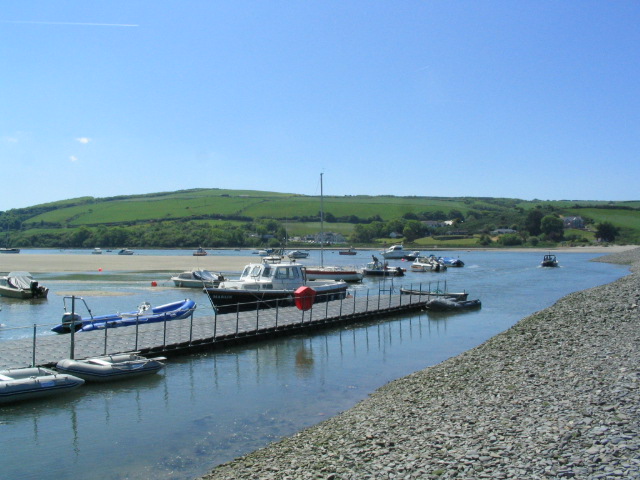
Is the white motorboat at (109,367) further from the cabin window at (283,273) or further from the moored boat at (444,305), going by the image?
the moored boat at (444,305)

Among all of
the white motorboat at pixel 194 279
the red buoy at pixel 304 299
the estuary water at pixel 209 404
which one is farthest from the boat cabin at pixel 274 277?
the white motorboat at pixel 194 279

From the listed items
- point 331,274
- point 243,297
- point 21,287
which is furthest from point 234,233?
point 243,297

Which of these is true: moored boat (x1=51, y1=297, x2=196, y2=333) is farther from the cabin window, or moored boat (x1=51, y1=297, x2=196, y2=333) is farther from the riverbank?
the riverbank

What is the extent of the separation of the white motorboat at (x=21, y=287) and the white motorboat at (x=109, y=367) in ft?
99.3

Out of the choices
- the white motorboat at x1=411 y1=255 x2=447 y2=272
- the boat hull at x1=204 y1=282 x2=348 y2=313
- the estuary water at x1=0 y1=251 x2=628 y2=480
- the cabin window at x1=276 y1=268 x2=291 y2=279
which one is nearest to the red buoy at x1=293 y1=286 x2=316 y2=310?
the estuary water at x1=0 y1=251 x2=628 y2=480

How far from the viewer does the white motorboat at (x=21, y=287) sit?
45344 millimetres

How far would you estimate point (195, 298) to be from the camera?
1866 inches

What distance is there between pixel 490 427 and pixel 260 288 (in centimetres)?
2375

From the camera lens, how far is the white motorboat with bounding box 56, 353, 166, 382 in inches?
706

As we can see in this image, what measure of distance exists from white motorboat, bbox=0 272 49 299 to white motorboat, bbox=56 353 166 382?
1191 inches

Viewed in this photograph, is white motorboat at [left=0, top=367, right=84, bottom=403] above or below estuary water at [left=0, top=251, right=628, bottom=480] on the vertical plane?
above

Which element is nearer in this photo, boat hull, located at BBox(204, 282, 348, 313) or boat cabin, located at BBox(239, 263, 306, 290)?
boat hull, located at BBox(204, 282, 348, 313)

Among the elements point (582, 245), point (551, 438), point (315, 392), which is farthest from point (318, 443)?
point (582, 245)

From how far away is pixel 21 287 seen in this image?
46.0 m
